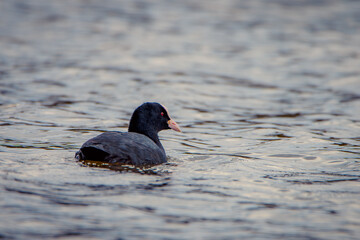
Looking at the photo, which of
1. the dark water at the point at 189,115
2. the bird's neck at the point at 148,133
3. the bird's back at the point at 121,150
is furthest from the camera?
the bird's neck at the point at 148,133

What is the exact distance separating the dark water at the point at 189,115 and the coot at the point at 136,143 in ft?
0.71

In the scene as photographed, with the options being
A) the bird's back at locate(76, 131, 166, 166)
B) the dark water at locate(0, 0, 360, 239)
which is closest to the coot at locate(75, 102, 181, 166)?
the bird's back at locate(76, 131, 166, 166)

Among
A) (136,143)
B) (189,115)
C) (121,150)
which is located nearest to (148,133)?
(136,143)

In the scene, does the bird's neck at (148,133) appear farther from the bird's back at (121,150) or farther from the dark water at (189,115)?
→ the bird's back at (121,150)

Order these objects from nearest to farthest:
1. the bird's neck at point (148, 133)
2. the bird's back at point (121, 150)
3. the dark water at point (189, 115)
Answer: the dark water at point (189, 115) < the bird's back at point (121, 150) < the bird's neck at point (148, 133)

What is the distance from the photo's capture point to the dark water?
577cm

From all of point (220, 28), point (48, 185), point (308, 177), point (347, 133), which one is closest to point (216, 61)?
point (220, 28)

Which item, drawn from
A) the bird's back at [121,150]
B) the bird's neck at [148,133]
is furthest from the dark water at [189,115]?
the bird's neck at [148,133]

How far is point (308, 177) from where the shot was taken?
7.81m

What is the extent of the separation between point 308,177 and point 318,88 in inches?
339

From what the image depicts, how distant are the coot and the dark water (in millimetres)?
217

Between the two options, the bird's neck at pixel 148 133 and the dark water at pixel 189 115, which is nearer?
the dark water at pixel 189 115

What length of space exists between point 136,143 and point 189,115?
5309 mm

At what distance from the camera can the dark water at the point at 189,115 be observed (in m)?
5.77
